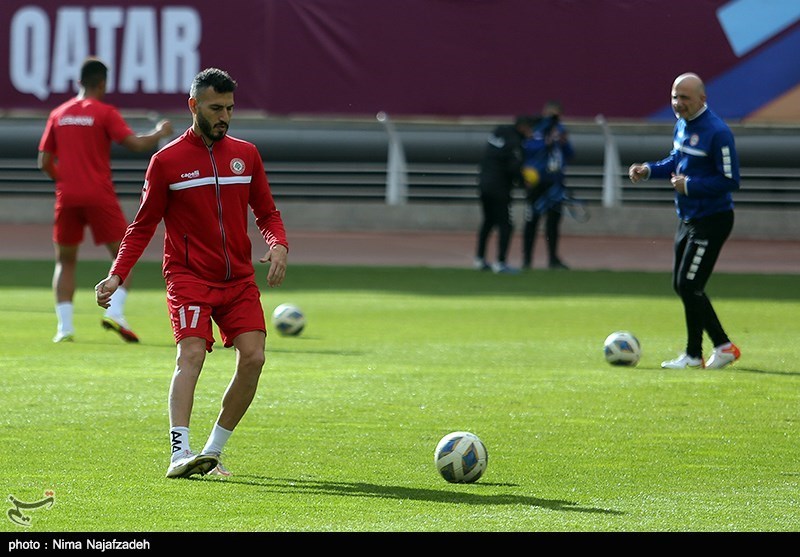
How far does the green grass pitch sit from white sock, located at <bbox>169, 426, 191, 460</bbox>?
143mm

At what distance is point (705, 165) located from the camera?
12.1 meters

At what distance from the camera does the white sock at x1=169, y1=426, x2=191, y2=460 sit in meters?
7.66

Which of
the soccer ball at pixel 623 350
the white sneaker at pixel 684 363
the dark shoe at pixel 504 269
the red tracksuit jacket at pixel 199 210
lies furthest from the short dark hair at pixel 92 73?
the dark shoe at pixel 504 269

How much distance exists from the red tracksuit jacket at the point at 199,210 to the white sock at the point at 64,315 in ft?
19.5

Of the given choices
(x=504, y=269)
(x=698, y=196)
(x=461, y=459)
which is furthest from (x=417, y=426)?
(x=504, y=269)

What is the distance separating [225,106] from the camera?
304 inches

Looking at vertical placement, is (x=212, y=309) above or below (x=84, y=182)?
above

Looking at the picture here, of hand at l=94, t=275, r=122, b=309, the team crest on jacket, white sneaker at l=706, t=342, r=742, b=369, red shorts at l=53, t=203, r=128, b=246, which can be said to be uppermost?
the team crest on jacket

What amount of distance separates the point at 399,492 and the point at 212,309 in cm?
139

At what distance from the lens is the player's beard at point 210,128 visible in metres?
7.72

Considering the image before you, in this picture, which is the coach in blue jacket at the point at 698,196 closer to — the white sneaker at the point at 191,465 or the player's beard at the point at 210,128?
the player's beard at the point at 210,128

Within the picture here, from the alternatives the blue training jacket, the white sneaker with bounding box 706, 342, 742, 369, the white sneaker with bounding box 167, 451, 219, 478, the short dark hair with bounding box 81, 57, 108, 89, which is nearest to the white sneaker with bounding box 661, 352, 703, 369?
the white sneaker with bounding box 706, 342, 742, 369

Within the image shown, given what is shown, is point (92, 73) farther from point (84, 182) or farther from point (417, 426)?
point (417, 426)

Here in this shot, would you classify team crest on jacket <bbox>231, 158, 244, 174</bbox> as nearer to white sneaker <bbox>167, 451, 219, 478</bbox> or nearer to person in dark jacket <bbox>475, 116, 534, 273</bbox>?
white sneaker <bbox>167, 451, 219, 478</bbox>
